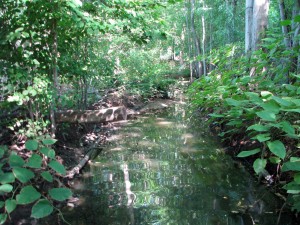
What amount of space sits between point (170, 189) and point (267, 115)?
243cm

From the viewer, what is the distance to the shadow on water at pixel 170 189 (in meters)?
3.39

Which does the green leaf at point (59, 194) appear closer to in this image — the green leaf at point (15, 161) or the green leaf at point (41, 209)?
the green leaf at point (41, 209)

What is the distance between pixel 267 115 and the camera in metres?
2.16

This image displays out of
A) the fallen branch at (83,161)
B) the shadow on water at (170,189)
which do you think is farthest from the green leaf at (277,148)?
the fallen branch at (83,161)

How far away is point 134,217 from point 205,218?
876 millimetres

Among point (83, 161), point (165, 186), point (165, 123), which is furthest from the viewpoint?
point (165, 123)

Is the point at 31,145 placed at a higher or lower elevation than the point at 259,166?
higher

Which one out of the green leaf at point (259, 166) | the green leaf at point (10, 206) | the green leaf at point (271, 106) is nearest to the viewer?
the green leaf at point (10, 206)

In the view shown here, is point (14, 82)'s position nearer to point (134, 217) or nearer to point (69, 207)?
point (69, 207)

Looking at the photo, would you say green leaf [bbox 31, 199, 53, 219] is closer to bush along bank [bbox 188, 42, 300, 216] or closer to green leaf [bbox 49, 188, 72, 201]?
green leaf [bbox 49, 188, 72, 201]

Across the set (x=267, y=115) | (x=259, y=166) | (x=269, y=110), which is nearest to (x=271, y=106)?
(x=269, y=110)

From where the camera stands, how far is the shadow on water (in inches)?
134

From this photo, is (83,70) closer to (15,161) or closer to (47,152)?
(47,152)

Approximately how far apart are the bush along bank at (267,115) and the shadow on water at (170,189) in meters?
0.39
